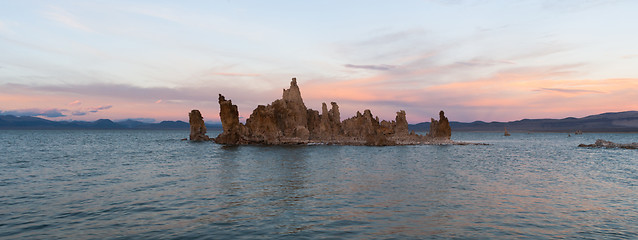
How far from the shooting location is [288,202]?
899 inches

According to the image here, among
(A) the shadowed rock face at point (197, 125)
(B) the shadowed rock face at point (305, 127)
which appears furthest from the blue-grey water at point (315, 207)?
(A) the shadowed rock face at point (197, 125)

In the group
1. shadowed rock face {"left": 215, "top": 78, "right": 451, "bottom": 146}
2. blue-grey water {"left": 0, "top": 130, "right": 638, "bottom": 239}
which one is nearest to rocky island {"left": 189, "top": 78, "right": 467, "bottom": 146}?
shadowed rock face {"left": 215, "top": 78, "right": 451, "bottom": 146}

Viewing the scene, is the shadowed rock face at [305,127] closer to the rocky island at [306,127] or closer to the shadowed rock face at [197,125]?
the rocky island at [306,127]

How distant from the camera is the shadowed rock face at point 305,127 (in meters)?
106

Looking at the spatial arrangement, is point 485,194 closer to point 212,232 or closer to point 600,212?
point 600,212

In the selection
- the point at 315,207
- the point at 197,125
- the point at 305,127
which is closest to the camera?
the point at 315,207

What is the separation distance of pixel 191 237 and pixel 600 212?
21.2 m

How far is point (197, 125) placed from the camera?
134875mm

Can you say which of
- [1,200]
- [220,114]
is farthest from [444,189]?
[220,114]

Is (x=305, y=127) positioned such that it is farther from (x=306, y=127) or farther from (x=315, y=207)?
(x=315, y=207)

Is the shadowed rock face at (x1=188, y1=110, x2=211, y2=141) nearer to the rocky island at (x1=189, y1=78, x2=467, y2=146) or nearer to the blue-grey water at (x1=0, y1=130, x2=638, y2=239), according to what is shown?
the rocky island at (x1=189, y1=78, x2=467, y2=146)

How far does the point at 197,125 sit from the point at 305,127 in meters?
45.6

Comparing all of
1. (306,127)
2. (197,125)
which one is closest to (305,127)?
(306,127)

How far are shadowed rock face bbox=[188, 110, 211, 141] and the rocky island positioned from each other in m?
0.64
